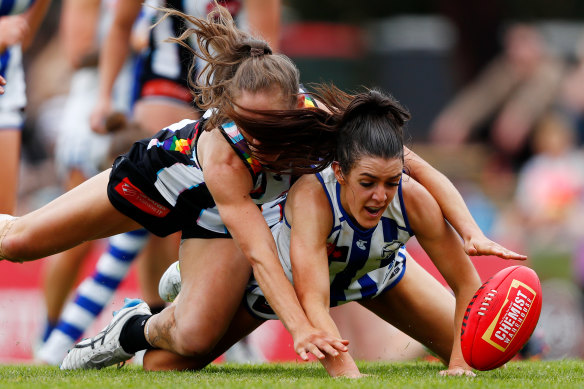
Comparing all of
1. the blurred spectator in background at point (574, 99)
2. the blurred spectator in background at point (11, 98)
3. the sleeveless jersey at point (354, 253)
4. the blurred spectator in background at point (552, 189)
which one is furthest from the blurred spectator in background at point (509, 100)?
the sleeveless jersey at point (354, 253)

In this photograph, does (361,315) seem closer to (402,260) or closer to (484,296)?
(402,260)

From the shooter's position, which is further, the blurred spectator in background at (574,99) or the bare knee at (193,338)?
the blurred spectator in background at (574,99)

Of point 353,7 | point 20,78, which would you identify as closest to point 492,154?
point 353,7

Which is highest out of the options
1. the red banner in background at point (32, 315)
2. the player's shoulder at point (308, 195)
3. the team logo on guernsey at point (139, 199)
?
the player's shoulder at point (308, 195)

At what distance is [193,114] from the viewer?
704cm

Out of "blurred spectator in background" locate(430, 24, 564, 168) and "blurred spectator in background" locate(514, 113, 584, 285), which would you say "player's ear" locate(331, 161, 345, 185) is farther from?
"blurred spectator in background" locate(430, 24, 564, 168)

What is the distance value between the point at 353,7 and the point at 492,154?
16.4 ft

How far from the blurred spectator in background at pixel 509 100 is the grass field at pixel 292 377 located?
9.32m

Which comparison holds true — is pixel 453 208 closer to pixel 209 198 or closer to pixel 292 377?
pixel 292 377

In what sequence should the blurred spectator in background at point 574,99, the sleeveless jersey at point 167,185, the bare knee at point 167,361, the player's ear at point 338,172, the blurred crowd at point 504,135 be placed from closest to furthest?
the player's ear at point 338,172
the sleeveless jersey at point 167,185
the bare knee at point 167,361
the blurred crowd at point 504,135
the blurred spectator in background at point 574,99

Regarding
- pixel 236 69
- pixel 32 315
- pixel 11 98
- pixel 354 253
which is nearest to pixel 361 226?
pixel 354 253

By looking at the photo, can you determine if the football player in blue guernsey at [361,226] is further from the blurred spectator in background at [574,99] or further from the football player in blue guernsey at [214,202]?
the blurred spectator in background at [574,99]

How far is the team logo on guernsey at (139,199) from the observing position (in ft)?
17.4

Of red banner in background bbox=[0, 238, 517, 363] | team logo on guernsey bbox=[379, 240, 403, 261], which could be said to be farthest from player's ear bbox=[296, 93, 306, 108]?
red banner in background bbox=[0, 238, 517, 363]
